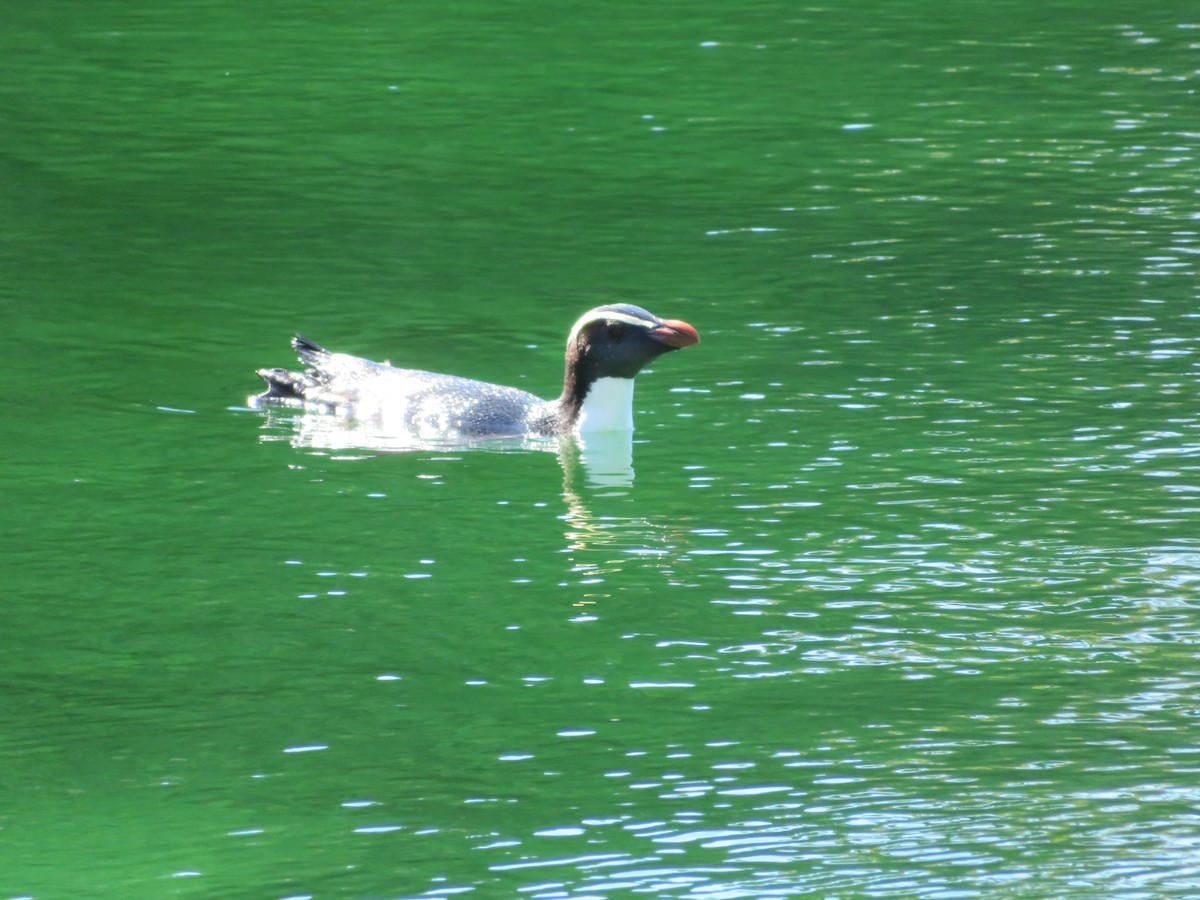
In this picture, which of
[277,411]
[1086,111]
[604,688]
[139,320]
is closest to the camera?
[604,688]

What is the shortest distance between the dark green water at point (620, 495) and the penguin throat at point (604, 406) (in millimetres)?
390

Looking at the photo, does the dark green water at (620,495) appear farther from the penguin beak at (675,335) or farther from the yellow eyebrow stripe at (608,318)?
the yellow eyebrow stripe at (608,318)

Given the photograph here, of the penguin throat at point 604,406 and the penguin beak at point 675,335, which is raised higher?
the penguin beak at point 675,335

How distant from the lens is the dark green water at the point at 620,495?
35.2 ft

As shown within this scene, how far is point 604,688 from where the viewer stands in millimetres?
12305

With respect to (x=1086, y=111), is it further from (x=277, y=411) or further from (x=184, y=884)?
(x=184, y=884)

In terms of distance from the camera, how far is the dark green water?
10719mm

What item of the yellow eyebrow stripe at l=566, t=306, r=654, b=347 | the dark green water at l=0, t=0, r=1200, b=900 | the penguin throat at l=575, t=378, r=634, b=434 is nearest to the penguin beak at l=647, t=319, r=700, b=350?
the yellow eyebrow stripe at l=566, t=306, r=654, b=347

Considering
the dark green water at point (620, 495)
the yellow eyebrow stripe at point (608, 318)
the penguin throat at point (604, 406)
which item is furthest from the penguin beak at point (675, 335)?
the dark green water at point (620, 495)

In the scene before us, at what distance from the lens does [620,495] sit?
634 inches

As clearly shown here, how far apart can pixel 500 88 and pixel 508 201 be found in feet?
18.0

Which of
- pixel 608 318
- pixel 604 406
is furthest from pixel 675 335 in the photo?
pixel 604 406

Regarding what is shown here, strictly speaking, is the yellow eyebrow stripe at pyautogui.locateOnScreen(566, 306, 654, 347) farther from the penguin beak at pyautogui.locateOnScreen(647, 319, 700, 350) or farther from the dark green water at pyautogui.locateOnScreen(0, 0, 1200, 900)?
the dark green water at pyautogui.locateOnScreen(0, 0, 1200, 900)

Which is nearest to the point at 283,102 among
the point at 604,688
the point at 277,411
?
the point at 277,411
